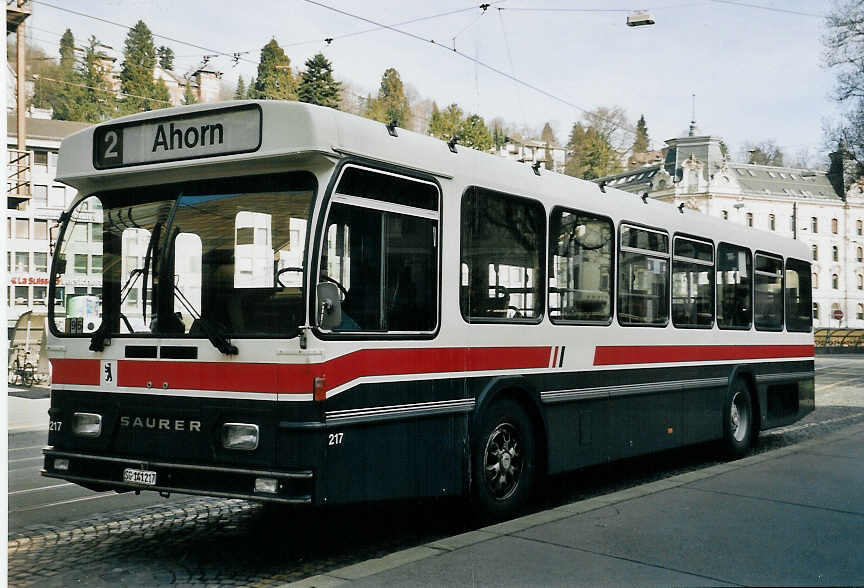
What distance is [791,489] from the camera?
28.5ft

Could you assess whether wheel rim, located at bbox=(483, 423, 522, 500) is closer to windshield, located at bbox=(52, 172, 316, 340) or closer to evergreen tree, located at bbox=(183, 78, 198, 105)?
windshield, located at bbox=(52, 172, 316, 340)

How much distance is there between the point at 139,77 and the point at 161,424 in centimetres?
2266

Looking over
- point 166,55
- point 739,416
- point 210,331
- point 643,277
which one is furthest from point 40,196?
point 210,331

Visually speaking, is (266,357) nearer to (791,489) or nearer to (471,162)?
(471,162)

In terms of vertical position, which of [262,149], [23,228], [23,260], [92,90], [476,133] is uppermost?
[476,133]

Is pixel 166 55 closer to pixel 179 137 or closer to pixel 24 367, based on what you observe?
pixel 24 367

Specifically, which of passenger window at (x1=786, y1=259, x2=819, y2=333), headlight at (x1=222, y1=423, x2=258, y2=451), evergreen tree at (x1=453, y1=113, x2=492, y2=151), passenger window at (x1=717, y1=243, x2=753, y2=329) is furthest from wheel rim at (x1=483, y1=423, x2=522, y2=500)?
evergreen tree at (x1=453, y1=113, x2=492, y2=151)

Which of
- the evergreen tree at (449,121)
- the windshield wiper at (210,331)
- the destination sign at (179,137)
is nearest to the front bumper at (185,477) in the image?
the windshield wiper at (210,331)

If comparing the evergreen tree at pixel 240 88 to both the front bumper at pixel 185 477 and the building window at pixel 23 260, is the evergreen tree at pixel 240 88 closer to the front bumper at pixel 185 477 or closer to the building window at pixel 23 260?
the front bumper at pixel 185 477

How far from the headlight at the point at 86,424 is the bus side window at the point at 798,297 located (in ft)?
33.5

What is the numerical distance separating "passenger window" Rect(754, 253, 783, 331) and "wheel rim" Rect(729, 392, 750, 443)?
1050mm

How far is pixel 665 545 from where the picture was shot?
Result: 21.2 ft

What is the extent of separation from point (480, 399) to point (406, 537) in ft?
3.95

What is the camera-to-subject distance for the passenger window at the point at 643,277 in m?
9.64
